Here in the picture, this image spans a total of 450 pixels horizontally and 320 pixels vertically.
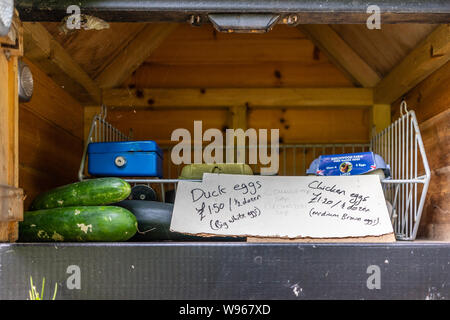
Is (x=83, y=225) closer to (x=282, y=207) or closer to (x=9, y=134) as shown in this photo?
(x=9, y=134)

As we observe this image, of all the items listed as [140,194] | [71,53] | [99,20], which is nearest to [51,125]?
[71,53]

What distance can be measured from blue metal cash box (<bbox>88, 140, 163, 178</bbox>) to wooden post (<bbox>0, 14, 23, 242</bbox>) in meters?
0.39

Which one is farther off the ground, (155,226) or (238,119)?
(238,119)

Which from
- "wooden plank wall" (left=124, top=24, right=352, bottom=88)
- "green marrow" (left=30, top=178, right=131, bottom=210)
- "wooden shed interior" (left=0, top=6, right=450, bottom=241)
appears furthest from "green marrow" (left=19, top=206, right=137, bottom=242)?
"wooden plank wall" (left=124, top=24, right=352, bottom=88)

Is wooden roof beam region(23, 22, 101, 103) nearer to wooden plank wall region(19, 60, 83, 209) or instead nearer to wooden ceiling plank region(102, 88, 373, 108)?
wooden plank wall region(19, 60, 83, 209)

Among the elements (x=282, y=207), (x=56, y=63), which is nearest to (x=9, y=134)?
(x=56, y=63)

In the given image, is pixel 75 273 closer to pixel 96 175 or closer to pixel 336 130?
pixel 96 175

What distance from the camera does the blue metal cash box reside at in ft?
4.29

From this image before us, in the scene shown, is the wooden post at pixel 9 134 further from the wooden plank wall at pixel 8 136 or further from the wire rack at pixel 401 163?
the wire rack at pixel 401 163

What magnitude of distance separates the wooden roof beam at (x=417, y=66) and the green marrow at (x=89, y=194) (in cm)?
82

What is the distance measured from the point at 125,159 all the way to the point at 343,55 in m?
0.97

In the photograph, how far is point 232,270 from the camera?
86 cm
